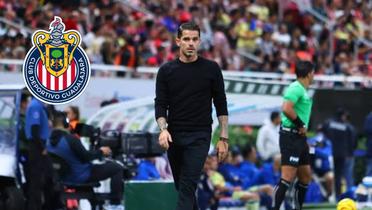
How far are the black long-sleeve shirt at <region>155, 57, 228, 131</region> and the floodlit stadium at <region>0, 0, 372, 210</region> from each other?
13mm

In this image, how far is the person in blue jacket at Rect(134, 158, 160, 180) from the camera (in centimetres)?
2009

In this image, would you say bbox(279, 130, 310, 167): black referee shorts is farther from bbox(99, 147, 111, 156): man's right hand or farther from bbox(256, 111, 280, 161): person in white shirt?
bbox(256, 111, 280, 161): person in white shirt

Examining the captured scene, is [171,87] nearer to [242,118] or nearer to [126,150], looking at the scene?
[126,150]

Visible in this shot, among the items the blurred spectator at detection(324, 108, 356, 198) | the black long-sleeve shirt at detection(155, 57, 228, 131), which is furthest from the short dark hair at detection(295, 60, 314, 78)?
the blurred spectator at detection(324, 108, 356, 198)

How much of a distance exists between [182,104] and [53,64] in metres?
1.77

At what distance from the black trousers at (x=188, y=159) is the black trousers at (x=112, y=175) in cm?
389

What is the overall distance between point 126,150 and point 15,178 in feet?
5.81

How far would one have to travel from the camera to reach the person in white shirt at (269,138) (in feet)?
76.8

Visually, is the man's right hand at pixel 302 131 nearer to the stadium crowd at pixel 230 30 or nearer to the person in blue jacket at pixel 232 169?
the stadium crowd at pixel 230 30

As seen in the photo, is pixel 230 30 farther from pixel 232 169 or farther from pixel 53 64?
pixel 53 64

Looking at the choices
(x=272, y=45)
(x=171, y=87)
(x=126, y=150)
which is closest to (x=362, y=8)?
(x=272, y=45)

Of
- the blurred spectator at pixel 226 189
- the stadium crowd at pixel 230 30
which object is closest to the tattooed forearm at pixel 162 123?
the stadium crowd at pixel 230 30

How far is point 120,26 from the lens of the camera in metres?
26.6

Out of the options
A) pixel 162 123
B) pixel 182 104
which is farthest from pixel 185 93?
pixel 162 123
